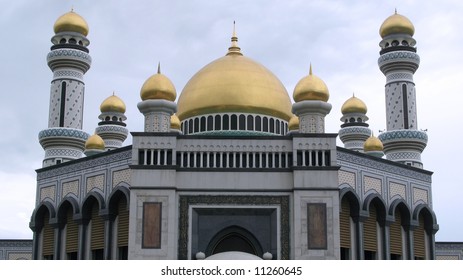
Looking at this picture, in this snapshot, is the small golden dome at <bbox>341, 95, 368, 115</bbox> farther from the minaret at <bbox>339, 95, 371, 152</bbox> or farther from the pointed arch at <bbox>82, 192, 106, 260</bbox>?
the pointed arch at <bbox>82, 192, 106, 260</bbox>

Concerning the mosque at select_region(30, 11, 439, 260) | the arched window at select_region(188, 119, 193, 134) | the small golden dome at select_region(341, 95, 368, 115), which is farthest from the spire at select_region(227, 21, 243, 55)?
the small golden dome at select_region(341, 95, 368, 115)

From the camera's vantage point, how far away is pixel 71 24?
3497cm

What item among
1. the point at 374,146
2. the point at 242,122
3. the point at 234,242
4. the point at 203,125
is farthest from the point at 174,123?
the point at 374,146

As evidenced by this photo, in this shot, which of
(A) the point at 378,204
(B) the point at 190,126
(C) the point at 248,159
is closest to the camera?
(C) the point at 248,159

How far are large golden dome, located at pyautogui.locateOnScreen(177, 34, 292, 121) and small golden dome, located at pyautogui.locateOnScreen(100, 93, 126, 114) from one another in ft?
29.5

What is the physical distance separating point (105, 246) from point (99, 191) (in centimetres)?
209

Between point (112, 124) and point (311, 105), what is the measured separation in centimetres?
1615

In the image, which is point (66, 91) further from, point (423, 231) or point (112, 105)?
point (423, 231)

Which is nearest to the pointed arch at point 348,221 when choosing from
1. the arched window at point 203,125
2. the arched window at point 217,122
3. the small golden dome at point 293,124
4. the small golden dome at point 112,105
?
the small golden dome at point 293,124

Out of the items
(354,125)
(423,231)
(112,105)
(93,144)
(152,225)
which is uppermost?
(112,105)

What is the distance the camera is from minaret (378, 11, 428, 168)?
109 ft

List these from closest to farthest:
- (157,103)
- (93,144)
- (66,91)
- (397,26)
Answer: (157,103) → (93,144) → (66,91) → (397,26)

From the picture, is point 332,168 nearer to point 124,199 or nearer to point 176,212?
point 176,212

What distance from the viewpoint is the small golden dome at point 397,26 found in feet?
115
